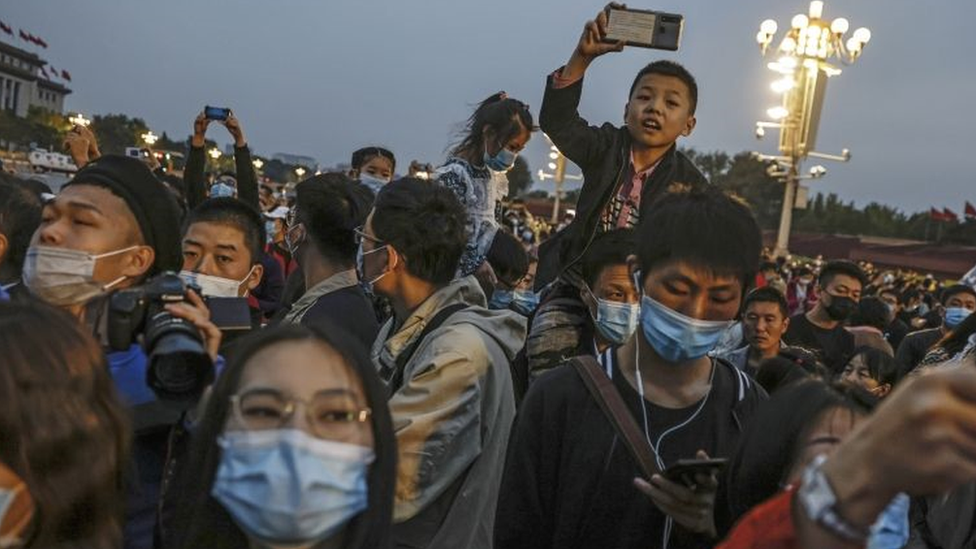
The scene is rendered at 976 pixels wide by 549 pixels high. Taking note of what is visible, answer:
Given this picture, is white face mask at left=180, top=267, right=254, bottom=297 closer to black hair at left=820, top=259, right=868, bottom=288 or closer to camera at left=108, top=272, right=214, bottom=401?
camera at left=108, top=272, right=214, bottom=401

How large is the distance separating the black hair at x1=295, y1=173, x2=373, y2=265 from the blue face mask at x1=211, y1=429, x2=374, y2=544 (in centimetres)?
251

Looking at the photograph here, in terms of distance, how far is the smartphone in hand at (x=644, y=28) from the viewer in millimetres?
4125

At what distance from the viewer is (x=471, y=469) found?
3.46 meters

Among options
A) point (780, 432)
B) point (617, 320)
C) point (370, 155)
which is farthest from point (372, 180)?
point (780, 432)

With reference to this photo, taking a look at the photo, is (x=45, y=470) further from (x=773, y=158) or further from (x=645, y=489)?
(x=773, y=158)

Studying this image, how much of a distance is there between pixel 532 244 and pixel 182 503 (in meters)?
13.4

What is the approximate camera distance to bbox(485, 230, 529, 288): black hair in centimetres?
686

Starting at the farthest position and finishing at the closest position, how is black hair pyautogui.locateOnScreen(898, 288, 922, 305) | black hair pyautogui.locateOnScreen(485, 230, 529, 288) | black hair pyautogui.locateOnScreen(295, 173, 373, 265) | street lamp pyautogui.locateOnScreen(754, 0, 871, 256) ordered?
1. street lamp pyautogui.locateOnScreen(754, 0, 871, 256)
2. black hair pyautogui.locateOnScreen(898, 288, 922, 305)
3. black hair pyautogui.locateOnScreen(485, 230, 529, 288)
4. black hair pyautogui.locateOnScreen(295, 173, 373, 265)

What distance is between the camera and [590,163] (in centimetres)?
446

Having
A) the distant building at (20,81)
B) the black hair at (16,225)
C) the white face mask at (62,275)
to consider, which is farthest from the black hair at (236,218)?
the distant building at (20,81)

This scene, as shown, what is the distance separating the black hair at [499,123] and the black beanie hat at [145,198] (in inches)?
119

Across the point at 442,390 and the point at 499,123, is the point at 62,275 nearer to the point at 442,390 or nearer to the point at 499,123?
the point at 442,390

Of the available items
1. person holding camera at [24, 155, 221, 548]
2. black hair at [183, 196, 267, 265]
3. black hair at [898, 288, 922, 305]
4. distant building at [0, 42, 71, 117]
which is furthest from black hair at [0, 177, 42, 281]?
distant building at [0, 42, 71, 117]

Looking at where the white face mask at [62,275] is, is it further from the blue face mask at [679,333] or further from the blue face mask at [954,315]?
the blue face mask at [954,315]
